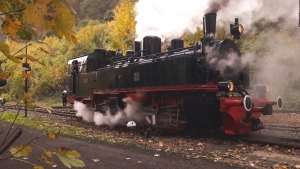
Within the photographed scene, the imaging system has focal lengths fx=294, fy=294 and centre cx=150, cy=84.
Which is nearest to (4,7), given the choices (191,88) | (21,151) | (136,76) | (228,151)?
(21,151)

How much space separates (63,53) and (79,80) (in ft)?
86.4

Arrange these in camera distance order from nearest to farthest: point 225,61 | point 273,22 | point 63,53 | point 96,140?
point 96,140 < point 225,61 < point 273,22 < point 63,53

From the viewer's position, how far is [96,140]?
762 cm

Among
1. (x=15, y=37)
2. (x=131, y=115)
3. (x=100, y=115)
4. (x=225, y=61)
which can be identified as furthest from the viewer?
(x=100, y=115)

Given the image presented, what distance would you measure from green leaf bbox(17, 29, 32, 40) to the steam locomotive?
714 centimetres

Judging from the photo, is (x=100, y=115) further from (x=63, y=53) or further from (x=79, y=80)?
(x=63, y=53)

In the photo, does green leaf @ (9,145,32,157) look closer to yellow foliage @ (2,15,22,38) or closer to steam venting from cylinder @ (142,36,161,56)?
yellow foliage @ (2,15,22,38)

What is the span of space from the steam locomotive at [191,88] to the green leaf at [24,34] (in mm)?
7142

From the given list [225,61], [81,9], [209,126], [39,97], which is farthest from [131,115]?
[81,9]

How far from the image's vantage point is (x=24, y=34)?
4.09 ft

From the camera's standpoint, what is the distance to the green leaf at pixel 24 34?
1240mm

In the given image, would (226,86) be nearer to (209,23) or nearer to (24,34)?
(209,23)

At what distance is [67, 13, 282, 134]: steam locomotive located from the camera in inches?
325

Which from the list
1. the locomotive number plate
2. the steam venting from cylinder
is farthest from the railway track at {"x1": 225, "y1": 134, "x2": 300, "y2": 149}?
the steam venting from cylinder
